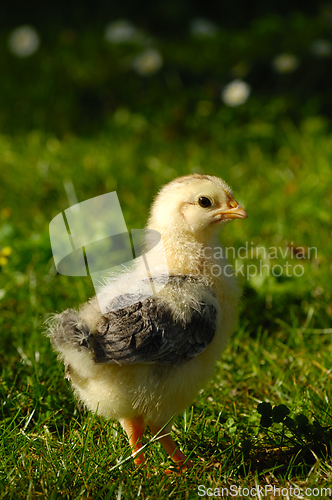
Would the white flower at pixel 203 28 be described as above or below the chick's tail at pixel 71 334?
above

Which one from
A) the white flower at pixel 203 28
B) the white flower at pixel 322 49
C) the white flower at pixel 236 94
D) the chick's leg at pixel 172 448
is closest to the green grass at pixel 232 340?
the chick's leg at pixel 172 448

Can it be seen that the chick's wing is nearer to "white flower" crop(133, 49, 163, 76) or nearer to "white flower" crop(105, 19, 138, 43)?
"white flower" crop(133, 49, 163, 76)

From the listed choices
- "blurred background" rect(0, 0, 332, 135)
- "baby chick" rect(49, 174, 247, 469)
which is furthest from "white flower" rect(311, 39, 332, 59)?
"baby chick" rect(49, 174, 247, 469)

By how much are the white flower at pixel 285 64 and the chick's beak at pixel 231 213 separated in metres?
4.94

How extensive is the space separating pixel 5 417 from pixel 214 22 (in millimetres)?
8244

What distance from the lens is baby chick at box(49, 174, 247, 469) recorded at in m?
2.14

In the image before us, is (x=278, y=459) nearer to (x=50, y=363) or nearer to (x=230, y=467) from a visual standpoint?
(x=230, y=467)

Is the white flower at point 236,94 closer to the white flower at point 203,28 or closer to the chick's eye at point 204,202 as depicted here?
the white flower at point 203,28

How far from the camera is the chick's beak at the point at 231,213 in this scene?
8.30 feet

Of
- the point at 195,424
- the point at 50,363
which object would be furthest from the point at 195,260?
the point at 50,363

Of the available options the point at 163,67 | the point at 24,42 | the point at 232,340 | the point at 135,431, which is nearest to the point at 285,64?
the point at 163,67

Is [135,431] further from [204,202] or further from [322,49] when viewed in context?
[322,49]

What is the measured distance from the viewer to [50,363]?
3.09 metres

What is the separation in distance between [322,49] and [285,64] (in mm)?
519
